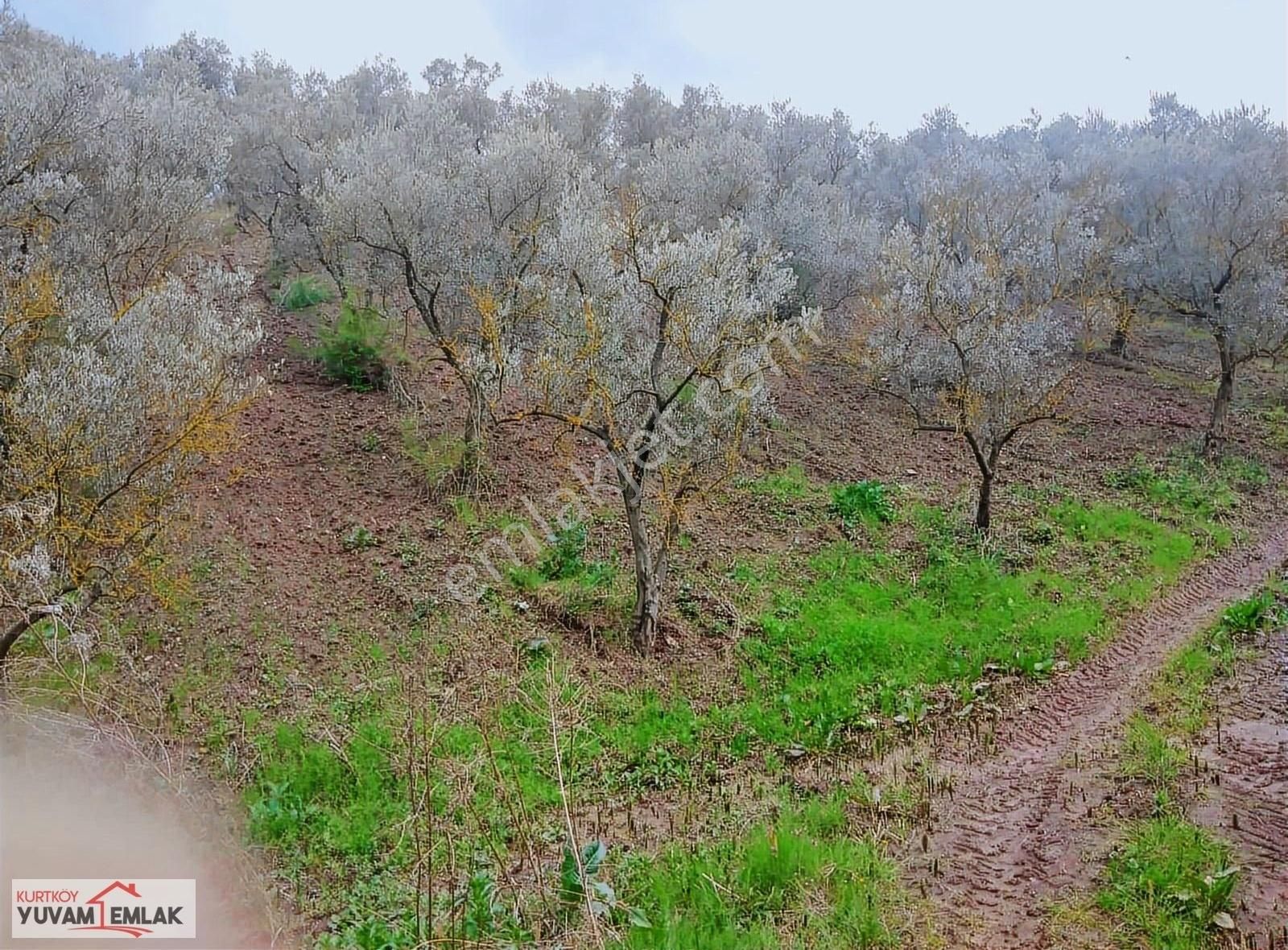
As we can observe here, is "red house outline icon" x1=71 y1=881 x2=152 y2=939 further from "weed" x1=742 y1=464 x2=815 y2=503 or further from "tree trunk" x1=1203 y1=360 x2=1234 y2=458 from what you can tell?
"tree trunk" x1=1203 y1=360 x2=1234 y2=458

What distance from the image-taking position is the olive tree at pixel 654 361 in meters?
12.0

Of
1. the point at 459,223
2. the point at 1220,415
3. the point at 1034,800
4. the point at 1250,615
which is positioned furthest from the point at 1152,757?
the point at 1220,415

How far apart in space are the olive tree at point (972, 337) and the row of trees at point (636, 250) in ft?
0.27

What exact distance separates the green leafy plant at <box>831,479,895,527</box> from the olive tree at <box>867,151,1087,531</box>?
1802 mm

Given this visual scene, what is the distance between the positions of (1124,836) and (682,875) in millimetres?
4304

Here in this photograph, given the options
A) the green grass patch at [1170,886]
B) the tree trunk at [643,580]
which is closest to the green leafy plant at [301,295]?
the tree trunk at [643,580]

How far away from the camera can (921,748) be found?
1026 cm

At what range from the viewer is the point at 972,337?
17.0m

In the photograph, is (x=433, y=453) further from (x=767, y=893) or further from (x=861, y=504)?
(x=767, y=893)

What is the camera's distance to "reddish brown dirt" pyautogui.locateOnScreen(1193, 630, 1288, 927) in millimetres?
6574

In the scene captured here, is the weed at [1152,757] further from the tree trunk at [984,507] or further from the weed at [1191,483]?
the weed at [1191,483]

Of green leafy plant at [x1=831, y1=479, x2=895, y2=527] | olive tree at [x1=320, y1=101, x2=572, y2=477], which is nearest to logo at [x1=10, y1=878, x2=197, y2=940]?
olive tree at [x1=320, y1=101, x2=572, y2=477]

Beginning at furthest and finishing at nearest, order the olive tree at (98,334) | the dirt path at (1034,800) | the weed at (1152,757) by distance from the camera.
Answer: the olive tree at (98,334) < the weed at (1152,757) < the dirt path at (1034,800)

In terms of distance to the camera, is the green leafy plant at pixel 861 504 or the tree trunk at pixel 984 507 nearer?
the tree trunk at pixel 984 507
